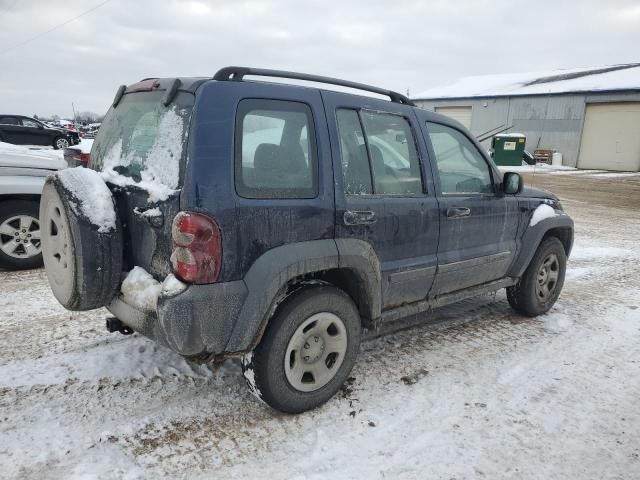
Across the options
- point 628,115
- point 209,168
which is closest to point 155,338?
point 209,168

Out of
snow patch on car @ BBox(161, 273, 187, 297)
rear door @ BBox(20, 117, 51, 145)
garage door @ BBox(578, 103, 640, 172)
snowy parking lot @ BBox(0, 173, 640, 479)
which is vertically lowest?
snowy parking lot @ BBox(0, 173, 640, 479)

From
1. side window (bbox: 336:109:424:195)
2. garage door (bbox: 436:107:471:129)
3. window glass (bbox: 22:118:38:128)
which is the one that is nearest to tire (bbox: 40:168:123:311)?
side window (bbox: 336:109:424:195)

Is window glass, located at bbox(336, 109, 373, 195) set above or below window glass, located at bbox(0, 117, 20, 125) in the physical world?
below

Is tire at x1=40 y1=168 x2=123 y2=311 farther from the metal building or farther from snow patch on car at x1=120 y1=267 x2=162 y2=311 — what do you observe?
the metal building

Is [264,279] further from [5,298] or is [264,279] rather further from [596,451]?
[5,298]

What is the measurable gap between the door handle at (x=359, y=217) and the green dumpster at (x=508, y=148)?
77.8 feet

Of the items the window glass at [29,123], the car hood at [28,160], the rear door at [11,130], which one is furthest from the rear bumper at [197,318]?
the window glass at [29,123]

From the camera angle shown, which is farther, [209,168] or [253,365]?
[253,365]

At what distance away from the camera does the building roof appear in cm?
2592

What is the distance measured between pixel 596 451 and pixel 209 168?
2.57 meters

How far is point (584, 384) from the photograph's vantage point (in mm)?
3289

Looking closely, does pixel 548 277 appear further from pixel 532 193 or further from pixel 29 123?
pixel 29 123

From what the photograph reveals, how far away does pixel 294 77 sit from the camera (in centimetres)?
285

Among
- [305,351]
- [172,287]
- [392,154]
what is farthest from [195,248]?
[392,154]
